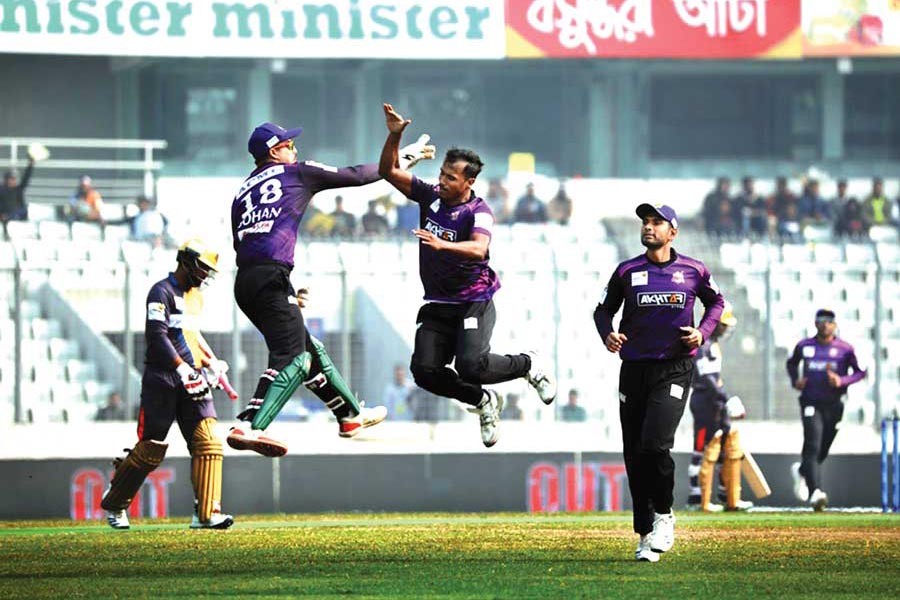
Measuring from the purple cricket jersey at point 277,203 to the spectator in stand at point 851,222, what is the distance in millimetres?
21832

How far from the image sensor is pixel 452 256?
13516 millimetres

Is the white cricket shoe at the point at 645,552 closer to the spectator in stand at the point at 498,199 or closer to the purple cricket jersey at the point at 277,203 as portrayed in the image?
the purple cricket jersey at the point at 277,203

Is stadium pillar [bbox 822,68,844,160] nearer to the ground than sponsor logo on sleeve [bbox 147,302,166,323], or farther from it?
farther from it

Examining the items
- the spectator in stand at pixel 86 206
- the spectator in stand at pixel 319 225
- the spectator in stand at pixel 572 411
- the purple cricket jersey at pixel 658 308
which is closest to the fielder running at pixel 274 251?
the purple cricket jersey at pixel 658 308

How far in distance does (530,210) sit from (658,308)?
20436 millimetres

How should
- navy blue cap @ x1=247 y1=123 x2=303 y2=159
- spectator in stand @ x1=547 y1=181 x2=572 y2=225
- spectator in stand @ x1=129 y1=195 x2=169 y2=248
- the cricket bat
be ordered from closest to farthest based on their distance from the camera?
navy blue cap @ x1=247 y1=123 x2=303 y2=159, the cricket bat, spectator in stand @ x1=129 y1=195 x2=169 y2=248, spectator in stand @ x1=547 y1=181 x2=572 y2=225

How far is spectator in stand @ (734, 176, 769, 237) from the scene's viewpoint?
34.1 m

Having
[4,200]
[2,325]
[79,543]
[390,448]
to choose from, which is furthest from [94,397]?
[79,543]

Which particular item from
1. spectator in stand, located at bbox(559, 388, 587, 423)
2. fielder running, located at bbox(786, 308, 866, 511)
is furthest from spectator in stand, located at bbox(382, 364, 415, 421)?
fielder running, located at bbox(786, 308, 866, 511)

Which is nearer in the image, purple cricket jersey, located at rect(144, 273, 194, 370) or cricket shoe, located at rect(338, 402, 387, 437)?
cricket shoe, located at rect(338, 402, 387, 437)

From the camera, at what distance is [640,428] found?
512 inches

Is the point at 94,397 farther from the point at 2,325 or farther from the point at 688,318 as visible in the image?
the point at 688,318

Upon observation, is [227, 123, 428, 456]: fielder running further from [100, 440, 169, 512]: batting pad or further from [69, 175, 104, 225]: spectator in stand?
[69, 175, 104, 225]: spectator in stand

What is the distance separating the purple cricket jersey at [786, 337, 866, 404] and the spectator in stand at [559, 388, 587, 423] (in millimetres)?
2555
